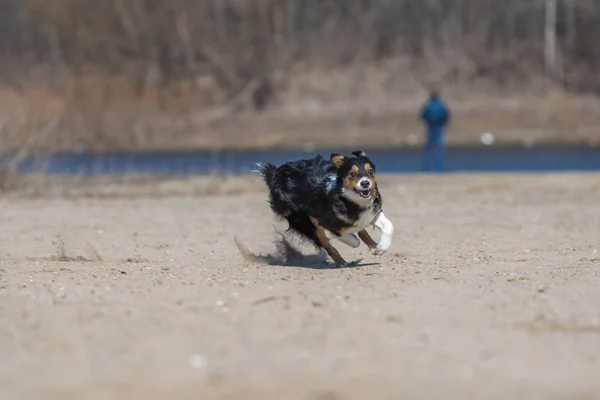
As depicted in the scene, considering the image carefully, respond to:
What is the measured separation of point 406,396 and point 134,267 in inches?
243

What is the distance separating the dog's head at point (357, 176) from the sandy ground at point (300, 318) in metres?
0.78

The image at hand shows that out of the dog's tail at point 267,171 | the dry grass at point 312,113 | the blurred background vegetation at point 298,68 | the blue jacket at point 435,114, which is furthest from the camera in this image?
the blurred background vegetation at point 298,68

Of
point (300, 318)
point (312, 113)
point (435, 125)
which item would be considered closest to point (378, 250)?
point (300, 318)

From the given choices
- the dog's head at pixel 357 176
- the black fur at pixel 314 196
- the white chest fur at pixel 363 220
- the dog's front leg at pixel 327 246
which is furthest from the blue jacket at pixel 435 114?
the dog's head at pixel 357 176

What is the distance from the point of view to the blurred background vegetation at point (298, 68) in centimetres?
4934

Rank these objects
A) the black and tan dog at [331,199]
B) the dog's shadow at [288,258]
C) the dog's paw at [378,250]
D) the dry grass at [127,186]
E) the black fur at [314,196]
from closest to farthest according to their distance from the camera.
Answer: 1. the black and tan dog at [331,199]
2. the black fur at [314,196]
3. the dog's paw at [378,250]
4. the dog's shadow at [288,258]
5. the dry grass at [127,186]

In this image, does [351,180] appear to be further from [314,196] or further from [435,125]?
[435,125]

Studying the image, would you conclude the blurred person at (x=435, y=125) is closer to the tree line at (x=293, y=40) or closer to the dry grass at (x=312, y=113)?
the dry grass at (x=312, y=113)

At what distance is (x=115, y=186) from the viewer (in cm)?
2512

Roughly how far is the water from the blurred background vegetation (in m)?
4.97

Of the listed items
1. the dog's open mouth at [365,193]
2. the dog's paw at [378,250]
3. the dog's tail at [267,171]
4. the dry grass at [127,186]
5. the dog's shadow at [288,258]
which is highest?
the dog's tail at [267,171]

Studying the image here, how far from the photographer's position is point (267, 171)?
42.2 ft

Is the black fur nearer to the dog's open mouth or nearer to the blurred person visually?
the dog's open mouth

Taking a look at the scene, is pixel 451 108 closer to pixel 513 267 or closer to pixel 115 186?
pixel 115 186
